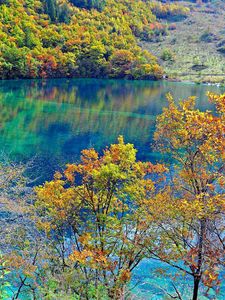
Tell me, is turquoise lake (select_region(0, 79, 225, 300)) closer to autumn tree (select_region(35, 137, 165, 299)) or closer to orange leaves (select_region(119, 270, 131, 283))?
autumn tree (select_region(35, 137, 165, 299))

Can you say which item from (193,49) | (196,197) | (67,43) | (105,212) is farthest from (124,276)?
(193,49)

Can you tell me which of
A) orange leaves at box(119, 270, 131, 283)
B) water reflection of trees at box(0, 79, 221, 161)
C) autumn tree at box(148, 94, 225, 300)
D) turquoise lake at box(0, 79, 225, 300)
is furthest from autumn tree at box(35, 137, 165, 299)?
water reflection of trees at box(0, 79, 221, 161)

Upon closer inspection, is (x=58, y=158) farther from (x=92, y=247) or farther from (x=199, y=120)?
(x=199, y=120)

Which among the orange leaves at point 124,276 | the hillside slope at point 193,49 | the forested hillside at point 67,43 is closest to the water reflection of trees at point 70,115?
the forested hillside at point 67,43

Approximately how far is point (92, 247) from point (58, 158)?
78.3ft

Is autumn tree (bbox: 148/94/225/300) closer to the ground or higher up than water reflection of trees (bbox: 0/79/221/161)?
closer to the ground

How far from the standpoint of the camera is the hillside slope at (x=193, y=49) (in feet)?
443

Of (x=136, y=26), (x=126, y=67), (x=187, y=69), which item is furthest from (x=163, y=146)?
(x=136, y=26)

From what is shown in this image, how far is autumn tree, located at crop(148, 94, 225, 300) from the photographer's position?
12680mm

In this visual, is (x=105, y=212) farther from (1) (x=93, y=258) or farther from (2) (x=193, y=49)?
(2) (x=193, y=49)

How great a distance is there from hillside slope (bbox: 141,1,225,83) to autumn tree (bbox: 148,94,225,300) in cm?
11586

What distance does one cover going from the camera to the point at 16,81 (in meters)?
101

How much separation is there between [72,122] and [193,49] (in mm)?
111145

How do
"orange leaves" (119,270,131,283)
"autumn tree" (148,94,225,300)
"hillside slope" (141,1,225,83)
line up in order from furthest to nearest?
1. "hillside slope" (141,1,225,83)
2. "orange leaves" (119,270,131,283)
3. "autumn tree" (148,94,225,300)
